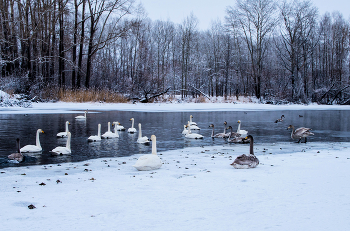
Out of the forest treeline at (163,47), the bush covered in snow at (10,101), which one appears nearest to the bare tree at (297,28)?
the forest treeline at (163,47)

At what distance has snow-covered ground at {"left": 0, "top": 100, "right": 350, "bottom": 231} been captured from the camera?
3801 mm

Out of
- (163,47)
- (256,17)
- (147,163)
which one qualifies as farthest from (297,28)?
(147,163)

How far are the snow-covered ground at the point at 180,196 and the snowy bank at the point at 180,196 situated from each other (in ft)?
0.04

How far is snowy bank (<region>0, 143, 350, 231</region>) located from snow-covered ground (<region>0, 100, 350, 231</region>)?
1 centimetres

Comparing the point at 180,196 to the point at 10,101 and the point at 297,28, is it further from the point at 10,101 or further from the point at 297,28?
the point at 297,28

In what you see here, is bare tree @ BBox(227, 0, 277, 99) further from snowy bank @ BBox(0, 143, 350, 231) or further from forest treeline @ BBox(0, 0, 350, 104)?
snowy bank @ BBox(0, 143, 350, 231)

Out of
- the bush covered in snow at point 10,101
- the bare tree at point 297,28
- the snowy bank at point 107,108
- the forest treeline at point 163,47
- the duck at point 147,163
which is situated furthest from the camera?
the bare tree at point 297,28

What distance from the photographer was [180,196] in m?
4.84

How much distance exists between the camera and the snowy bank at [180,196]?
3799mm

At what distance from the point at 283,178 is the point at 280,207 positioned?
1.72 metres

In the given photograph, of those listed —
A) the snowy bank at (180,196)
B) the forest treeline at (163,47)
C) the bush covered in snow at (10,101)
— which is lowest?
the snowy bank at (180,196)

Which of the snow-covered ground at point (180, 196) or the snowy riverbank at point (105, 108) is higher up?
the snowy riverbank at point (105, 108)

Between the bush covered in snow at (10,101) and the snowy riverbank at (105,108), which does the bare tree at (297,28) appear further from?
the bush covered in snow at (10,101)

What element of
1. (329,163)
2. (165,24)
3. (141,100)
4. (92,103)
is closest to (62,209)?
(329,163)
